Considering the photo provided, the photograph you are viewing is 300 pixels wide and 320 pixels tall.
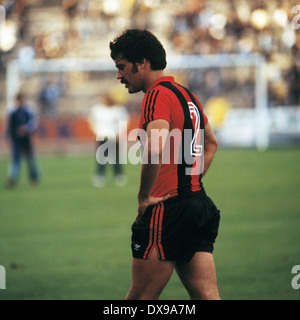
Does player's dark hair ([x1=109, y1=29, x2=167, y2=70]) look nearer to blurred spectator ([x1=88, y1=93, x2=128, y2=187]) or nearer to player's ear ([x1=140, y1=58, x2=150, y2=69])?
player's ear ([x1=140, y1=58, x2=150, y2=69])

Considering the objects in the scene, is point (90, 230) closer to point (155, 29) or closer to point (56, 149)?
point (56, 149)

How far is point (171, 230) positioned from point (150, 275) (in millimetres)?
286

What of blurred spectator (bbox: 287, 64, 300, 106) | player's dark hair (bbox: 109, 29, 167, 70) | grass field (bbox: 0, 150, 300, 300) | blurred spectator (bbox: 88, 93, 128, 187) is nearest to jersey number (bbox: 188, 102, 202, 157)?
player's dark hair (bbox: 109, 29, 167, 70)

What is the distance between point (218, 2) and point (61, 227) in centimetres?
2570

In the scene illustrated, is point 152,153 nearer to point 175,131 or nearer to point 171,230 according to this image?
point 175,131

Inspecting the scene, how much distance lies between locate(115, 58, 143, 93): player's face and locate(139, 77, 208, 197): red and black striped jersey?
4.7 inches

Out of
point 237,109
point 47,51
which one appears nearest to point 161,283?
point 237,109

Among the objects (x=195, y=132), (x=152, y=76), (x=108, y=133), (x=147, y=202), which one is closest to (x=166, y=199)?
(x=147, y=202)

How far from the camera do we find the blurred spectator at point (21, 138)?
16.2m

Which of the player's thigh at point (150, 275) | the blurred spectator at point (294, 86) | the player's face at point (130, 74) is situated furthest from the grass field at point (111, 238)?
the blurred spectator at point (294, 86)

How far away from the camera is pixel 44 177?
17.8 meters

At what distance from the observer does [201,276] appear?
3873 millimetres

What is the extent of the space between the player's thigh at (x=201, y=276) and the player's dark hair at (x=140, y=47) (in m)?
1.16

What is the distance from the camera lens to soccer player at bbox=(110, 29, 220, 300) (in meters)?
3.77
